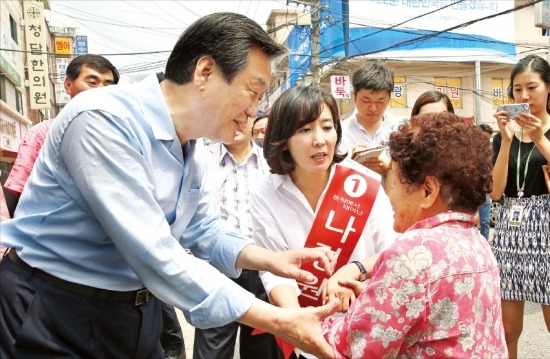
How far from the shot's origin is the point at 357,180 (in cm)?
231

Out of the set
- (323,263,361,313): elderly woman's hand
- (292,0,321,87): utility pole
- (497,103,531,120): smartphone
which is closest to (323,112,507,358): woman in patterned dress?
(323,263,361,313): elderly woman's hand

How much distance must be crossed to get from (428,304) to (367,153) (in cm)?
158

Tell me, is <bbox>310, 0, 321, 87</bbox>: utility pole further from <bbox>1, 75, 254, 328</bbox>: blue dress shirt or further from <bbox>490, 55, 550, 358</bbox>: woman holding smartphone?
<bbox>1, 75, 254, 328</bbox>: blue dress shirt

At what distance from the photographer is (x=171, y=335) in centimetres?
361

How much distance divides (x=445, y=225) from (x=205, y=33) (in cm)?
95

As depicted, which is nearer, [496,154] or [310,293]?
[310,293]

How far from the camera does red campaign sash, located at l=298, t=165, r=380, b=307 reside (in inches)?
87.3

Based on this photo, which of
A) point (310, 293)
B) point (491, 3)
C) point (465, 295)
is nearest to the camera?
point (465, 295)

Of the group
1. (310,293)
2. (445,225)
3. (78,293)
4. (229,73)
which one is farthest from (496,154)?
(78,293)

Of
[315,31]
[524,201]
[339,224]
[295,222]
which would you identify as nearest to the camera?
[339,224]

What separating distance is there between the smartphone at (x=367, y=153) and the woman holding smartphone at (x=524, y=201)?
31.7 inches

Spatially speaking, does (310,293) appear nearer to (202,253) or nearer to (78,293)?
(202,253)

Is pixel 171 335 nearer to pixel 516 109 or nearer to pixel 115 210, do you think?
pixel 115 210

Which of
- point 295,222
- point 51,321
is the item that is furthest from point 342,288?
point 51,321
